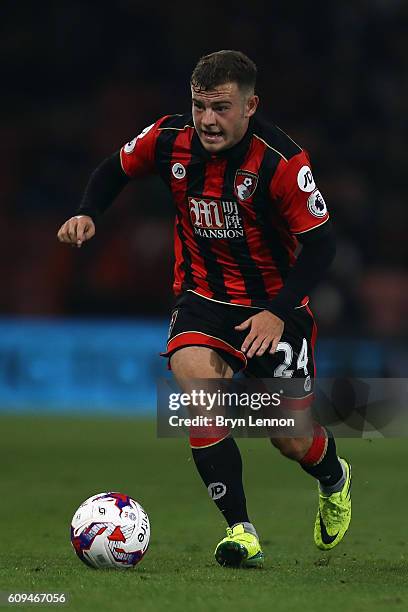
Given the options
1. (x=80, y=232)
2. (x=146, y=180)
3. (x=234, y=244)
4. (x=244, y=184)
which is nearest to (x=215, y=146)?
(x=244, y=184)

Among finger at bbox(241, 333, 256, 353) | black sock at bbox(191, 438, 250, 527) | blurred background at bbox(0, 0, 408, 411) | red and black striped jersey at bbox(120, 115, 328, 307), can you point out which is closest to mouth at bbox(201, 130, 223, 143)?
red and black striped jersey at bbox(120, 115, 328, 307)

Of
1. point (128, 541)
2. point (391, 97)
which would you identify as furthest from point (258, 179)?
point (391, 97)

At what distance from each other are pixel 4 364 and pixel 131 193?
275 cm

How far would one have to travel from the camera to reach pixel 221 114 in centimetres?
483

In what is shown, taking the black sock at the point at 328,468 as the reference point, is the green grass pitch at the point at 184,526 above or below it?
below

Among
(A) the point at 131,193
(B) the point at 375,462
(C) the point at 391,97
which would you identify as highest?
(C) the point at 391,97

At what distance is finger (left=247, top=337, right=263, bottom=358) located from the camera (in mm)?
4710

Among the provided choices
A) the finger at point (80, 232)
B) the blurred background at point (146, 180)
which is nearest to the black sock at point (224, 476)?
the finger at point (80, 232)

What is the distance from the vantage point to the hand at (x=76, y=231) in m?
4.91

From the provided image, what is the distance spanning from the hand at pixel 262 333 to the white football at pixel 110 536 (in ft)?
2.51

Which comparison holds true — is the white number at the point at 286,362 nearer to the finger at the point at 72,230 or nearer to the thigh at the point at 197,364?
the thigh at the point at 197,364

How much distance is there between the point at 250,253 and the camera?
16.9 feet

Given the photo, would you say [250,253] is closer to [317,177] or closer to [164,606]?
[164,606]

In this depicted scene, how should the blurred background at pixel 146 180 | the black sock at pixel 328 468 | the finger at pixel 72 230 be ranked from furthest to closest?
the blurred background at pixel 146 180, the black sock at pixel 328 468, the finger at pixel 72 230
